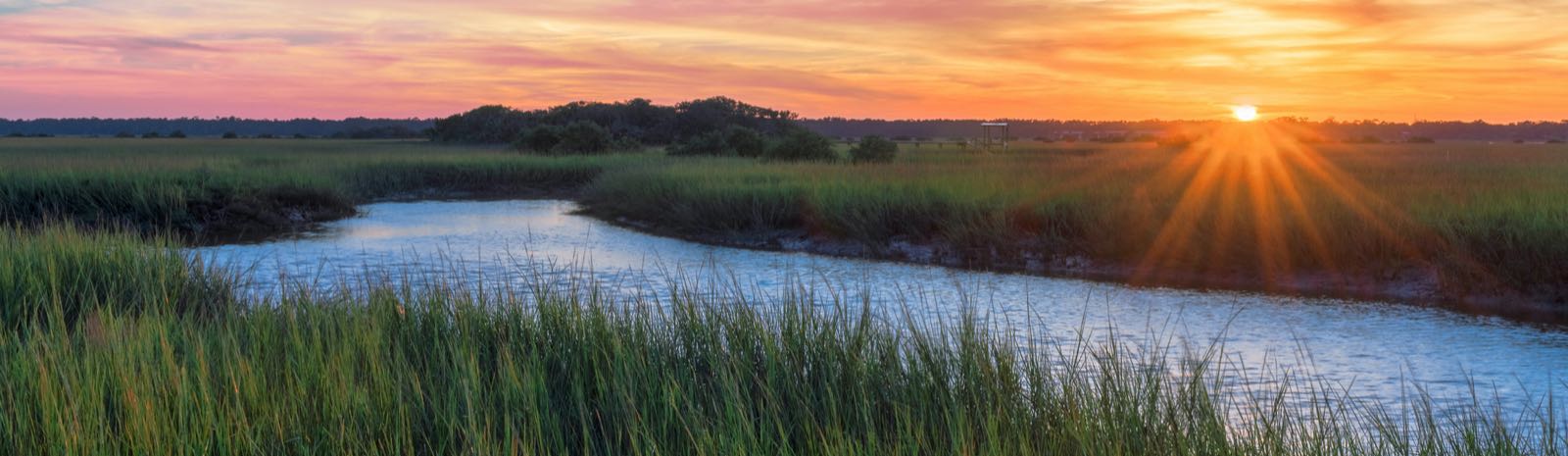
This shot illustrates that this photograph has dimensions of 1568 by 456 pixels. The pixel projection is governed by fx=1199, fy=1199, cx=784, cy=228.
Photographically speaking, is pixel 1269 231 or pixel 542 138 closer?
pixel 1269 231

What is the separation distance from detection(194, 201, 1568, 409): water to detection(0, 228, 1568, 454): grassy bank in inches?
14.4

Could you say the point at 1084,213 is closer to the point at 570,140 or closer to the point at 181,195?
the point at 181,195

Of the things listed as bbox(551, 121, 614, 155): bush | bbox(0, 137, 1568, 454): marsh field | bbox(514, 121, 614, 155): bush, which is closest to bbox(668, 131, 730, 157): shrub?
bbox(551, 121, 614, 155): bush

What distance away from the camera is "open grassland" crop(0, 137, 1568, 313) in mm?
11695

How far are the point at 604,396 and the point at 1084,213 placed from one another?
10.3 m

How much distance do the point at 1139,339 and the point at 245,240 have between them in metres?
13.9

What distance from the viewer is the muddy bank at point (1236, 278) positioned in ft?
35.1

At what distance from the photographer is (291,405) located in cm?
468

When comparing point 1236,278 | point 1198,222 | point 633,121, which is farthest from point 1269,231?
point 633,121

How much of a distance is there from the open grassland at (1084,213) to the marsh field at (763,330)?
47 mm

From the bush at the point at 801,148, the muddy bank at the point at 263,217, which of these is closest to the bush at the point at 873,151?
the bush at the point at 801,148

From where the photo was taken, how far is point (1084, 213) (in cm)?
1449

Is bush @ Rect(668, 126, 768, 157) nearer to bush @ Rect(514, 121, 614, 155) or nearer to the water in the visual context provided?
bush @ Rect(514, 121, 614, 155)

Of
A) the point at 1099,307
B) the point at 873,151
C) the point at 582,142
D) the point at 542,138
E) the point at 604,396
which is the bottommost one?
the point at 1099,307
